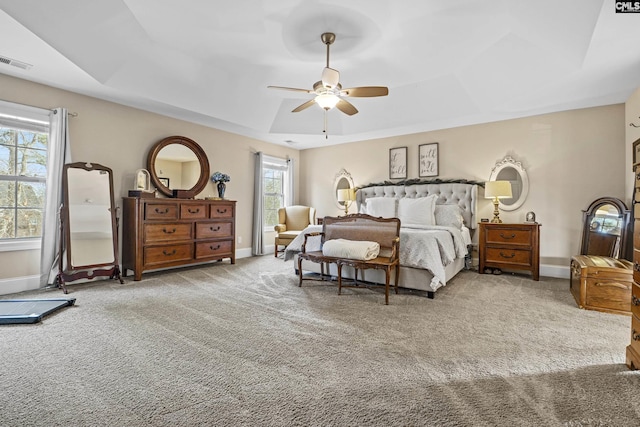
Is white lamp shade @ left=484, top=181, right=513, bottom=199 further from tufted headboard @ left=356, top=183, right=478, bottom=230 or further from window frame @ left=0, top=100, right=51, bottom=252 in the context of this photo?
window frame @ left=0, top=100, right=51, bottom=252

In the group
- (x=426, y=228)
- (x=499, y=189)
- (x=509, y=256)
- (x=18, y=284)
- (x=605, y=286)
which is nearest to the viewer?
(x=605, y=286)

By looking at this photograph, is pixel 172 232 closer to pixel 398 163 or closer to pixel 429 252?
pixel 429 252

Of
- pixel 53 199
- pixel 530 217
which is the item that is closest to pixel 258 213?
pixel 53 199

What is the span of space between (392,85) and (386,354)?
3.83 m

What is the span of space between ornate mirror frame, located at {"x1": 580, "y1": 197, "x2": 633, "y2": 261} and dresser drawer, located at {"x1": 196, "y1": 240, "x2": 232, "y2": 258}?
17.0 feet

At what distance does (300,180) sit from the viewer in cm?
743

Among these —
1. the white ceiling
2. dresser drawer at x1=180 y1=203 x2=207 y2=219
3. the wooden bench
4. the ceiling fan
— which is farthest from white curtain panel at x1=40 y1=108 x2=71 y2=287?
the wooden bench

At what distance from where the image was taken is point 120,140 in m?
4.35

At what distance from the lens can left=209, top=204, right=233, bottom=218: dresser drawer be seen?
4.97 meters

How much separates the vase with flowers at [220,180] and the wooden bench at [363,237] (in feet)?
7.26

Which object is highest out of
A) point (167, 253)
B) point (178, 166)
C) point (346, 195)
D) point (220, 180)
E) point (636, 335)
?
point (178, 166)

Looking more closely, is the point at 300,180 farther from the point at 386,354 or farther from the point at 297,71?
the point at 386,354

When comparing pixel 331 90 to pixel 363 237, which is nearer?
pixel 331 90

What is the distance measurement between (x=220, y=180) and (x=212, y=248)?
48.2 inches
